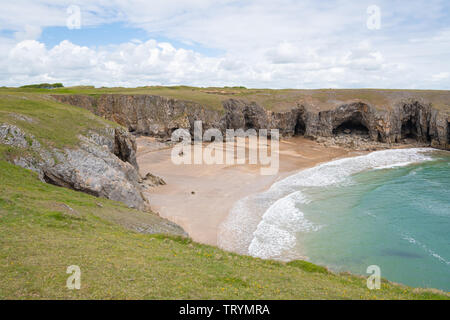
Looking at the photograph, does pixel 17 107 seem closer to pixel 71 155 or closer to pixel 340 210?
pixel 71 155

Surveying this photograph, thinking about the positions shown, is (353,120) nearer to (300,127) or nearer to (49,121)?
(300,127)

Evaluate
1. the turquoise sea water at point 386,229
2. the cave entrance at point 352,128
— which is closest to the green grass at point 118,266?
the turquoise sea water at point 386,229

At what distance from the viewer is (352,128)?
86.1 m

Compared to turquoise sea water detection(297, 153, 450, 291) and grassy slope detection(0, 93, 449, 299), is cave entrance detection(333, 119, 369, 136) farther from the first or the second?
grassy slope detection(0, 93, 449, 299)

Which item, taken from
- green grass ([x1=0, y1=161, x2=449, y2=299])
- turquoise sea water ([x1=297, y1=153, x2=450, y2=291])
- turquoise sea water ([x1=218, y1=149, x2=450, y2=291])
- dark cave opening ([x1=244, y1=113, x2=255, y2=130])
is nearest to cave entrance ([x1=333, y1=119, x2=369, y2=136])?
dark cave opening ([x1=244, y1=113, x2=255, y2=130])

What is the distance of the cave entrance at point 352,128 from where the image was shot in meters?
83.2

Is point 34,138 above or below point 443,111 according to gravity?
below

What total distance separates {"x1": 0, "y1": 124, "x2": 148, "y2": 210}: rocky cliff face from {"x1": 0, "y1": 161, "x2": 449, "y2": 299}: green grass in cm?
372

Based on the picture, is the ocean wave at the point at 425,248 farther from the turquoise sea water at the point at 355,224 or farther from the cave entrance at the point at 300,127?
the cave entrance at the point at 300,127

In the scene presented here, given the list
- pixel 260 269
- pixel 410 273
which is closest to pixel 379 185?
pixel 410 273

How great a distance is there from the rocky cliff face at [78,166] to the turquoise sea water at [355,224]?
1059cm

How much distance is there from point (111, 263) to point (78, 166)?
15.5 m

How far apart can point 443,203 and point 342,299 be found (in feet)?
109

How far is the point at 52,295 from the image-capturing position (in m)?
10.5
